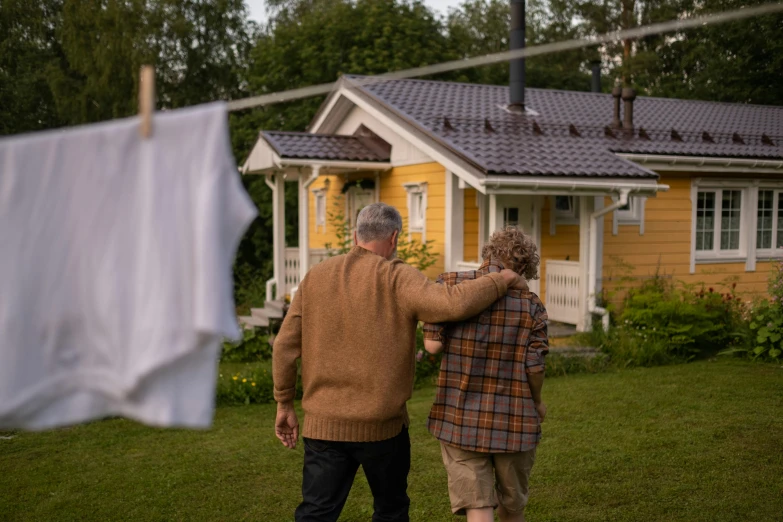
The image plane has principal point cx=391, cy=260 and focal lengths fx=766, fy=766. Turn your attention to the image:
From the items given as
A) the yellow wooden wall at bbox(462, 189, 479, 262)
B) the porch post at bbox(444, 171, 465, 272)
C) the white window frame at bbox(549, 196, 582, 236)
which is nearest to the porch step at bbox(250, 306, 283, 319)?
the porch post at bbox(444, 171, 465, 272)

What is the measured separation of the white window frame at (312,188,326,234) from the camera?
16656mm

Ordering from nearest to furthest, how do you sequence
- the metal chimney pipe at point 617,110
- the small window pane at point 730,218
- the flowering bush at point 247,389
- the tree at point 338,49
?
the flowering bush at point 247,389 → the small window pane at point 730,218 → the metal chimney pipe at point 617,110 → the tree at point 338,49

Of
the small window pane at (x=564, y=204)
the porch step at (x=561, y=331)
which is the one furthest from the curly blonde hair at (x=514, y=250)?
the small window pane at (x=564, y=204)

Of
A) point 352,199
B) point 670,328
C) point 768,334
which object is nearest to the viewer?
point 768,334

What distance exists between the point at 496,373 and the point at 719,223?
11300mm

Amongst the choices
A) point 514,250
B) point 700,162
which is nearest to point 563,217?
point 700,162

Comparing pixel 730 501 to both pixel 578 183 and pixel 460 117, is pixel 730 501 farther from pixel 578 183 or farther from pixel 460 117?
pixel 460 117

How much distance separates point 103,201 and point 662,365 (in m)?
9.51

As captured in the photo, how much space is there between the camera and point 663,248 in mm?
13047

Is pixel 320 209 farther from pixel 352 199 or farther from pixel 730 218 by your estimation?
pixel 730 218

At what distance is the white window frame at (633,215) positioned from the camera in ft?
41.6

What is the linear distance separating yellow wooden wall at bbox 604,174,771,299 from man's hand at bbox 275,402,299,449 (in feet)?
30.5

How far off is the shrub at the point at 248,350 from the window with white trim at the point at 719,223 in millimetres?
7591

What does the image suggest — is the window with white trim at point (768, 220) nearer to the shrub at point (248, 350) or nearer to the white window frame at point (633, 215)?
the white window frame at point (633, 215)
